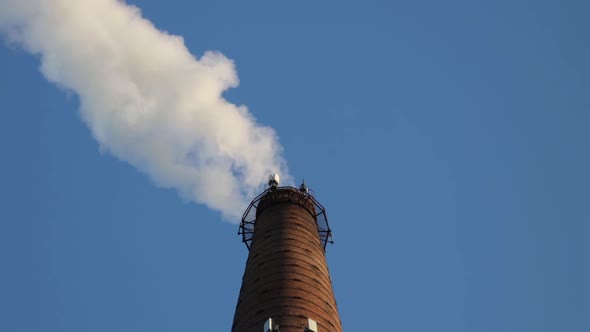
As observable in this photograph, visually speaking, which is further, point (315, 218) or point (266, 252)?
point (315, 218)

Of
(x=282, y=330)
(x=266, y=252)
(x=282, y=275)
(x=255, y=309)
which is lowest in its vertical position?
(x=282, y=330)

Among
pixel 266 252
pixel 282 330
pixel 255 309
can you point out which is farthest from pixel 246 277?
pixel 282 330

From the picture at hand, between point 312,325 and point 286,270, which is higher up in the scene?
point 286,270

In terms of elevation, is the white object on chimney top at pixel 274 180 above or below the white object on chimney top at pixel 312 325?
above

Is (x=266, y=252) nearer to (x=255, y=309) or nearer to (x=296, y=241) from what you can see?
(x=296, y=241)

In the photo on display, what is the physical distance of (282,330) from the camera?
68.0 feet

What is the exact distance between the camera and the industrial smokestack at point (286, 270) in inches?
864

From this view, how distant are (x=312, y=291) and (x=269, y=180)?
8.78m

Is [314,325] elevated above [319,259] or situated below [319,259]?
below

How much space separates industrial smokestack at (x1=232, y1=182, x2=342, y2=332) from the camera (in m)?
22.0

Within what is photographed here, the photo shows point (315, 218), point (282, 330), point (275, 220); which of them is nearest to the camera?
point (282, 330)

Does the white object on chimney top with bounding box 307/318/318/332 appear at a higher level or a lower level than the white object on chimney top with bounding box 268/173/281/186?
lower

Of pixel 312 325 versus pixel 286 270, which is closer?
pixel 312 325

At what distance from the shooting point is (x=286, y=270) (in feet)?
79.5
